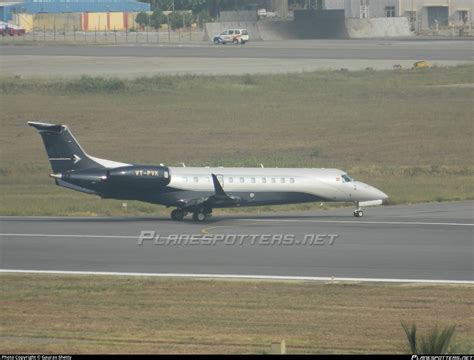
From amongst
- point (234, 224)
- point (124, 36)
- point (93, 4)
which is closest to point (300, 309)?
point (234, 224)

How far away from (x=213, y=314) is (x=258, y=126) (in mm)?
46124

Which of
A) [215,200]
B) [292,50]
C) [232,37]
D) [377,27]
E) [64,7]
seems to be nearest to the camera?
[215,200]

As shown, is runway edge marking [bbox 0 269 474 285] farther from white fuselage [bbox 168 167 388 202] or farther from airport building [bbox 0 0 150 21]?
airport building [bbox 0 0 150 21]

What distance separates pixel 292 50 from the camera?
113062mm

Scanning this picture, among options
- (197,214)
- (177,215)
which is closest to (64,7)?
(177,215)

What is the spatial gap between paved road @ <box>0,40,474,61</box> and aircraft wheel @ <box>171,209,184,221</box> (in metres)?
61.5

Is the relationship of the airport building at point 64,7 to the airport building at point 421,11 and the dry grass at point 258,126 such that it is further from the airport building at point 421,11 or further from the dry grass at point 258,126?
the dry grass at point 258,126

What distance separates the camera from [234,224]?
42.6 meters

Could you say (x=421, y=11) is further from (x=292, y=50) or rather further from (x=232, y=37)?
(x=292, y=50)

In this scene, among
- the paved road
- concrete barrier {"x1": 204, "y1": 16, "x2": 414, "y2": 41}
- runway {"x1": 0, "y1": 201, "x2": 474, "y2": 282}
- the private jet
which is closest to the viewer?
runway {"x1": 0, "y1": 201, "x2": 474, "y2": 282}

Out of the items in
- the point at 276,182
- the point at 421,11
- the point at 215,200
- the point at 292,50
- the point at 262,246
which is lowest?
the point at 262,246

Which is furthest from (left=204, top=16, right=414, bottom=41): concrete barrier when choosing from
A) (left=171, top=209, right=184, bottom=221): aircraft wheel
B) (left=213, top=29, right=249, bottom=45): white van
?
(left=171, top=209, right=184, bottom=221): aircraft wheel

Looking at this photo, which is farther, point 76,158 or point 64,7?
point 64,7

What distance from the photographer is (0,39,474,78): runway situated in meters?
93.4
